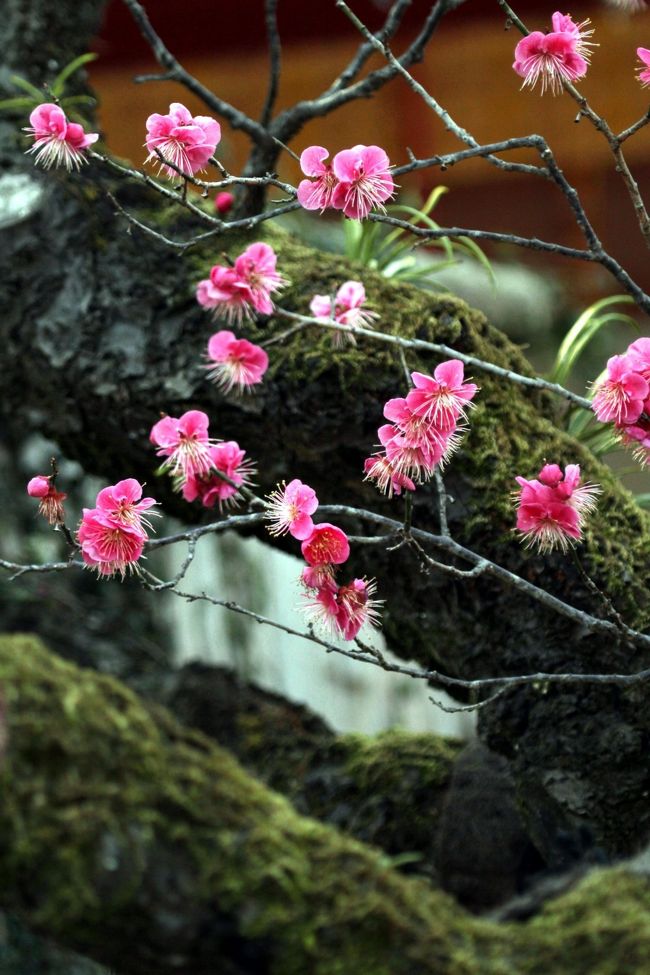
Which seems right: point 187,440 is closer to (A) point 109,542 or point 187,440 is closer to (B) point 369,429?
(A) point 109,542

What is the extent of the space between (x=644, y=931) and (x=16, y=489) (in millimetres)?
2264

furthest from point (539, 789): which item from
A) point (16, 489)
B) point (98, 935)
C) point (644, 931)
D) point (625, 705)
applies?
point (16, 489)

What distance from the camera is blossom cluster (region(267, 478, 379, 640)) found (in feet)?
3.91

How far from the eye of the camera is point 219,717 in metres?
2.10

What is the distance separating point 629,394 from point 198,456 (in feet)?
1.50

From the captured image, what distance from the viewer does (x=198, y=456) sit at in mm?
1292

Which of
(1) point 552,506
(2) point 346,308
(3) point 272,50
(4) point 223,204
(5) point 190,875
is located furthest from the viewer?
(4) point 223,204

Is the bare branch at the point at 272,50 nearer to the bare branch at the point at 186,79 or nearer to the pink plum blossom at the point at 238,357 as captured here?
the bare branch at the point at 186,79

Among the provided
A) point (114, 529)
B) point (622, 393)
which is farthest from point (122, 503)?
point (622, 393)

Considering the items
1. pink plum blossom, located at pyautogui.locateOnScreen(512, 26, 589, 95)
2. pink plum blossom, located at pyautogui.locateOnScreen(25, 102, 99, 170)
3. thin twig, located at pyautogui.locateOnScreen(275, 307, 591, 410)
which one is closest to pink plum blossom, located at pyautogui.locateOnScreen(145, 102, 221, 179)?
pink plum blossom, located at pyautogui.locateOnScreen(25, 102, 99, 170)

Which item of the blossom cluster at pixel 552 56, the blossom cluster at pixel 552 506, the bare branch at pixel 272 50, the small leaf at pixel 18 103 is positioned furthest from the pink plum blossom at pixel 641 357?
the small leaf at pixel 18 103

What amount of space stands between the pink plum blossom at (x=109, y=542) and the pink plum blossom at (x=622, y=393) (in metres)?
0.49

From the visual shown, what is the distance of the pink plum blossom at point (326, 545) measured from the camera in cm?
120

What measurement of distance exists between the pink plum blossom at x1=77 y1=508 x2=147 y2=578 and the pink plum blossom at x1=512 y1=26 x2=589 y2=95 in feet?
1.98
